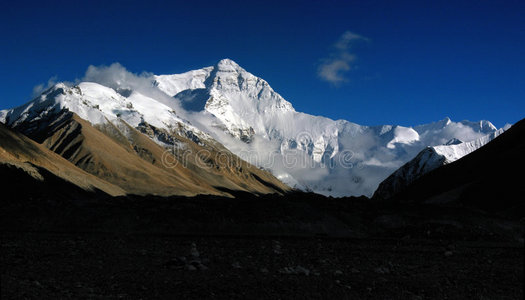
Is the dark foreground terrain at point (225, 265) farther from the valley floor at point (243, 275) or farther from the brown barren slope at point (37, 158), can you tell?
the brown barren slope at point (37, 158)

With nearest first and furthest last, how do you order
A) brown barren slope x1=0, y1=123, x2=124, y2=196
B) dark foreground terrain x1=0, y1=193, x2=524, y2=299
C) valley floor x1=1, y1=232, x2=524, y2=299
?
valley floor x1=1, y1=232, x2=524, y2=299
dark foreground terrain x1=0, y1=193, x2=524, y2=299
brown barren slope x1=0, y1=123, x2=124, y2=196

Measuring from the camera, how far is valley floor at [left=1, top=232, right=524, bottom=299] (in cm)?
1575

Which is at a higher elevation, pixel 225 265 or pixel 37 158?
pixel 37 158

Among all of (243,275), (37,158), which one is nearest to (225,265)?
(243,275)

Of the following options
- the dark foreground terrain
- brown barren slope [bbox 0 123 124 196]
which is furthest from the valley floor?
brown barren slope [bbox 0 123 124 196]

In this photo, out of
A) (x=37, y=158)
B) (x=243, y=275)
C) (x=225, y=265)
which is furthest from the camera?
(x=37, y=158)

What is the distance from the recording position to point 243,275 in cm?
1956

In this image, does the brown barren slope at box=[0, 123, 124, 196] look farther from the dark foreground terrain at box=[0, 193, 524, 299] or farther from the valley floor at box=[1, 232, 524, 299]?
the valley floor at box=[1, 232, 524, 299]

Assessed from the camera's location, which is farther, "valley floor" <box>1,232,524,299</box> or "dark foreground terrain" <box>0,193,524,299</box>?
"dark foreground terrain" <box>0,193,524,299</box>

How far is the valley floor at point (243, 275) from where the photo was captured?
15.8 metres

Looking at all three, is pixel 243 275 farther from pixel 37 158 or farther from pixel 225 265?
pixel 37 158

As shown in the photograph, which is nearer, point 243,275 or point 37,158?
point 243,275

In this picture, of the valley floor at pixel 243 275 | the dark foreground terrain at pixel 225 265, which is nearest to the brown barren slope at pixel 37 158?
the dark foreground terrain at pixel 225 265

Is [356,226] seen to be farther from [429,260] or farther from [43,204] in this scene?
[43,204]
